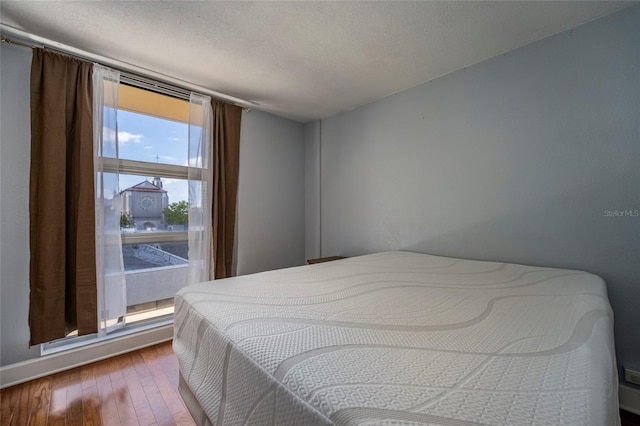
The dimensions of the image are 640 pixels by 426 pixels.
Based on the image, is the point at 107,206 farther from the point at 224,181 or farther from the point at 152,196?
the point at 224,181

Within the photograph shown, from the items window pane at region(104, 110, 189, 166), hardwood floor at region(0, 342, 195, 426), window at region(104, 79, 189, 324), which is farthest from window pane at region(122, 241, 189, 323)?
window pane at region(104, 110, 189, 166)

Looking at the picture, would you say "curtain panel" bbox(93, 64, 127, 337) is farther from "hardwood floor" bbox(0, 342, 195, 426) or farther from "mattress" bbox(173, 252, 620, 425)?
"mattress" bbox(173, 252, 620, 425)

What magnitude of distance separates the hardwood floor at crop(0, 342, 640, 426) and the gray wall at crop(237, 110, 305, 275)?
1.23 metres

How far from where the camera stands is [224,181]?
2559 mm

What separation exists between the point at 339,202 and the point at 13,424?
2764 millimetres

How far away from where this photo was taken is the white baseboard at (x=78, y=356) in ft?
5.34

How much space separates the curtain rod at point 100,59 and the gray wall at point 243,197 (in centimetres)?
10

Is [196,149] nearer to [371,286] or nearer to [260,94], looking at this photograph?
[260,94]

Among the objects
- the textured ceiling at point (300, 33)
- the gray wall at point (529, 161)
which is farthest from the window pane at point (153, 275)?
the gray wall at point (529, 161)

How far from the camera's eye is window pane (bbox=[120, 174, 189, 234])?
2.13 m

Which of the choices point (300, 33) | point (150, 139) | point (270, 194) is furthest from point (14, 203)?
point (300, 33)

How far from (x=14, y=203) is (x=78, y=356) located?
1.14 meters

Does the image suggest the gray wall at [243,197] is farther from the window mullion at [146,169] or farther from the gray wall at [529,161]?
the gray wall at [529,161]

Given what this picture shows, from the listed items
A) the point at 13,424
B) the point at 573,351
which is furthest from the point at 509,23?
the point at 13,424
